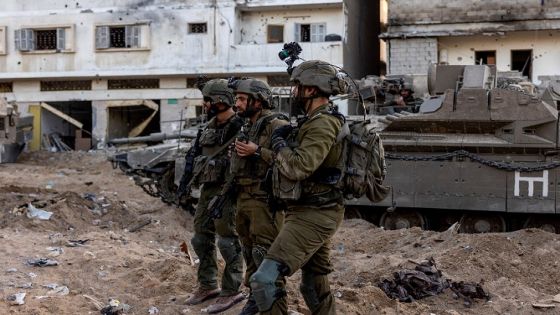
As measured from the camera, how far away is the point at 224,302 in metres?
6.01

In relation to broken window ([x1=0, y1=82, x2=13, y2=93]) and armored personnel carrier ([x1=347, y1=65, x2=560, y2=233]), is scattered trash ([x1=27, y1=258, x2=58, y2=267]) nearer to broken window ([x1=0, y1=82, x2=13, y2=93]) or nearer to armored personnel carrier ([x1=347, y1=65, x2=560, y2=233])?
armored personnel carrier ([x1=347, y1=65, x2=560, y2=233])

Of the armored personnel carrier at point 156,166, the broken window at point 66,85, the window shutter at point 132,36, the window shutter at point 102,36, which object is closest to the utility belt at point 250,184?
the armored personnel carrier at point 156,166

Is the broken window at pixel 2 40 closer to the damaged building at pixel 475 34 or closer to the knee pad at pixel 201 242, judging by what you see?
Result: the damaged building at pixel 475 34

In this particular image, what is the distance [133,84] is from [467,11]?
12.5 meters

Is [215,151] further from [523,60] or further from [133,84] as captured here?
[133,84]

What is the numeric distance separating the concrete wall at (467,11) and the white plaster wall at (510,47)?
0.76 metres

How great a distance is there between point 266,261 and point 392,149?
691 centimetres

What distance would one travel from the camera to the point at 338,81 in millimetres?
4898

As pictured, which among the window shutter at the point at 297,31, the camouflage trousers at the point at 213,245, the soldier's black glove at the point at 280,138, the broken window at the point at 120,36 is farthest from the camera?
the broken window at the point at 120,36

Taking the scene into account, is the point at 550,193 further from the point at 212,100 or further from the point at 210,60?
the point at 210,60

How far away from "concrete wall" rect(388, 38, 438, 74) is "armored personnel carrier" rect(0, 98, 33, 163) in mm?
12404

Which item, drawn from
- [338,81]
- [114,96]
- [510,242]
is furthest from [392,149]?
[114,96]

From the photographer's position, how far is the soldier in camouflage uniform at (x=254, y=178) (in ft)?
18.0

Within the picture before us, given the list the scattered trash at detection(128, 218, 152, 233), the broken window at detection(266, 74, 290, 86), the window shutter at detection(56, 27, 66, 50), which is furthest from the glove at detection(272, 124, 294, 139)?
the window shutter at detection(56, 27, 66, 50)
